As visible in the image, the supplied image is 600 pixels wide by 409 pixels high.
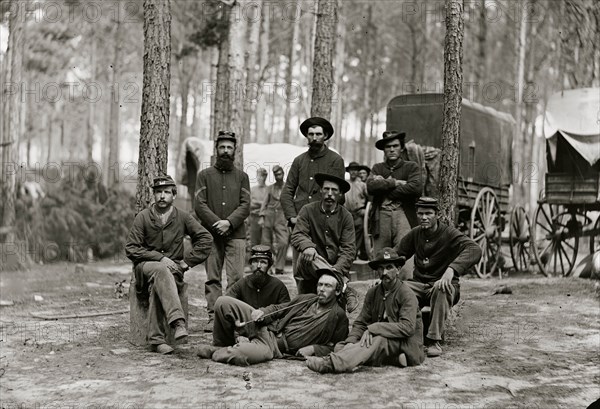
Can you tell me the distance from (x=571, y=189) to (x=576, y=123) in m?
1.20

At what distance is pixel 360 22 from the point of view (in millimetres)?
34000

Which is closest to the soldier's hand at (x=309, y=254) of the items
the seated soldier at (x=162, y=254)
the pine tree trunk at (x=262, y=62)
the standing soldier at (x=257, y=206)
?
the seated soldier at (x=162, y=254)

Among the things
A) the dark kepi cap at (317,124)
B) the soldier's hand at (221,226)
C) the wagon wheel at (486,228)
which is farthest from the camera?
the wagon wheel at (486,228)

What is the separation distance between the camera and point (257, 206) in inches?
565

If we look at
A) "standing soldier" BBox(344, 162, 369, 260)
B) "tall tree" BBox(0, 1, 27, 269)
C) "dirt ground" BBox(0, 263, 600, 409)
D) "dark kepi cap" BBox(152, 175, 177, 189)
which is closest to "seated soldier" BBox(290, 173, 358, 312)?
"dirt ground" BBox(0, 263, 600, 409)

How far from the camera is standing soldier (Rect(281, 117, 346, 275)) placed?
24.6 ft

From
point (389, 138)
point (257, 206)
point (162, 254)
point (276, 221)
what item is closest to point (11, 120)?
point (257, 206)

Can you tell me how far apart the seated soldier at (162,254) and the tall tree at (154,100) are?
1.78 meters

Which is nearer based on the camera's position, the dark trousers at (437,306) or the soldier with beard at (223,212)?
the dark trousers at (437,306)

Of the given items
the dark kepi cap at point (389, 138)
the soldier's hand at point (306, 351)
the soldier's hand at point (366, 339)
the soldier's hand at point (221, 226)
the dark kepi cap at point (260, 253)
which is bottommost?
the soldier's hand at point (306, 351)

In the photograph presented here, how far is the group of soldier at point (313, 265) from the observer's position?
649 centimetres

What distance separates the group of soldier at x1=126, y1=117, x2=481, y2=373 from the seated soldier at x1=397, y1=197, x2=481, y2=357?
0.01 metres

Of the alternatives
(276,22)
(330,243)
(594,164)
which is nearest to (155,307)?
(330,243)

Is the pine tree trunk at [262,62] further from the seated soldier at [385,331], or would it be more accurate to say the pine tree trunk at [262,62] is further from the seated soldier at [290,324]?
the seated soldier at [385,331]
